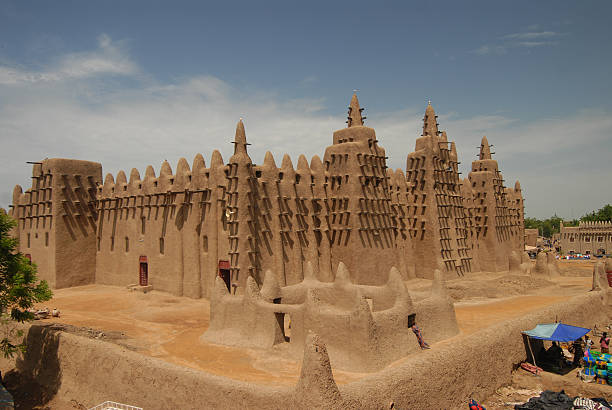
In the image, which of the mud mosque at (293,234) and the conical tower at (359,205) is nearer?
the mud mosque at (293,234)

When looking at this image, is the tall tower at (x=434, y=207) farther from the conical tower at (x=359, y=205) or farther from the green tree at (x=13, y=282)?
the green tree at (x=13, y=282)

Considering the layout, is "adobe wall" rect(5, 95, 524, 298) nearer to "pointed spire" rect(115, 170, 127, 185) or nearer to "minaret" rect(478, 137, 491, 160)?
"pointed spire" rect(115, 170, 127, 185)

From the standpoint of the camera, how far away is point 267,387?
12133mm

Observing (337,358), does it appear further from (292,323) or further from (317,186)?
(317,186)

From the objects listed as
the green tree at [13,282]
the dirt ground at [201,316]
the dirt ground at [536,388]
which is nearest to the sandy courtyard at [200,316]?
the dirt ground at [201,316]

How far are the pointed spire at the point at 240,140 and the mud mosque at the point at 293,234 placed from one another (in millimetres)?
57

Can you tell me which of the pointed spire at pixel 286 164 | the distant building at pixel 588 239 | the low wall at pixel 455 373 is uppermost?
the pointed spire at pixel 286 164

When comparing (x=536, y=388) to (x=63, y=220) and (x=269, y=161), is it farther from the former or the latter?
(x=63, y=220)

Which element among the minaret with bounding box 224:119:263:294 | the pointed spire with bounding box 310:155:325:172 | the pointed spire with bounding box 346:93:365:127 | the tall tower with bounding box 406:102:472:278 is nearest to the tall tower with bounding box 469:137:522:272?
the tall tower with bounding box 406:102:472:278

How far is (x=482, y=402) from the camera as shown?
16141 millimetres

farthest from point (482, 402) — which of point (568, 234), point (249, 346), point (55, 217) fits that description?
point (568, 234)

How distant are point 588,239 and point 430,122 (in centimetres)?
3648

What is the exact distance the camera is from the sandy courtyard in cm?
1595

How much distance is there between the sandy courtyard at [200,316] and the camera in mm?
15945
